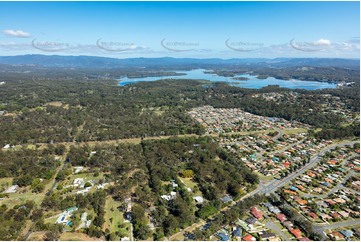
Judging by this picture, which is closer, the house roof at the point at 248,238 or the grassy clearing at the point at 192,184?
the house roof at the point at 248,238

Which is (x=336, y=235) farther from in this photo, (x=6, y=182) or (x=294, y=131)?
(x=6, y=182)

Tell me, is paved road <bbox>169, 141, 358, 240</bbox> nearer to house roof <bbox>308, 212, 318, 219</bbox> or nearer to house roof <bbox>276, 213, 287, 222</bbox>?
house roof <bbox>276, 213, 287, 222</bbox>

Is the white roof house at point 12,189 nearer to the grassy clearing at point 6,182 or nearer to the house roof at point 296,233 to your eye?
the grassy clearing at point 6,182

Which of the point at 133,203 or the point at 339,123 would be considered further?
the point at 339,123

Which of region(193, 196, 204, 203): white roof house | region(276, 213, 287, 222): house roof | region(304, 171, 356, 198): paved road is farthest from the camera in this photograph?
region(304, 171, 356, 198): paved road

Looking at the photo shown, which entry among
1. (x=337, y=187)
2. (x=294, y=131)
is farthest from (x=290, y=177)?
(x=294, y=131)

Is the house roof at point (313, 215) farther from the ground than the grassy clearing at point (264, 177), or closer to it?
farther from the ground

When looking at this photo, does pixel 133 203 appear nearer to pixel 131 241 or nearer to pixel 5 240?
pixel 131 241

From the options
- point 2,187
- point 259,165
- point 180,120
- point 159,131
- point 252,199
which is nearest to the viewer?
point 252,199

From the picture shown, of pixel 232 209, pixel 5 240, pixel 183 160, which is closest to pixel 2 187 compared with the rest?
pixel 5 240

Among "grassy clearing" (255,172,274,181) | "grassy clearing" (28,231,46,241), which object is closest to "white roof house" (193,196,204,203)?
"grassy clearing" (255,172,274,181)

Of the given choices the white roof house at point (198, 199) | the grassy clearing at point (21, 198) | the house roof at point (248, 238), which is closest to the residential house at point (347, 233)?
the house roof at point (248, 238)
